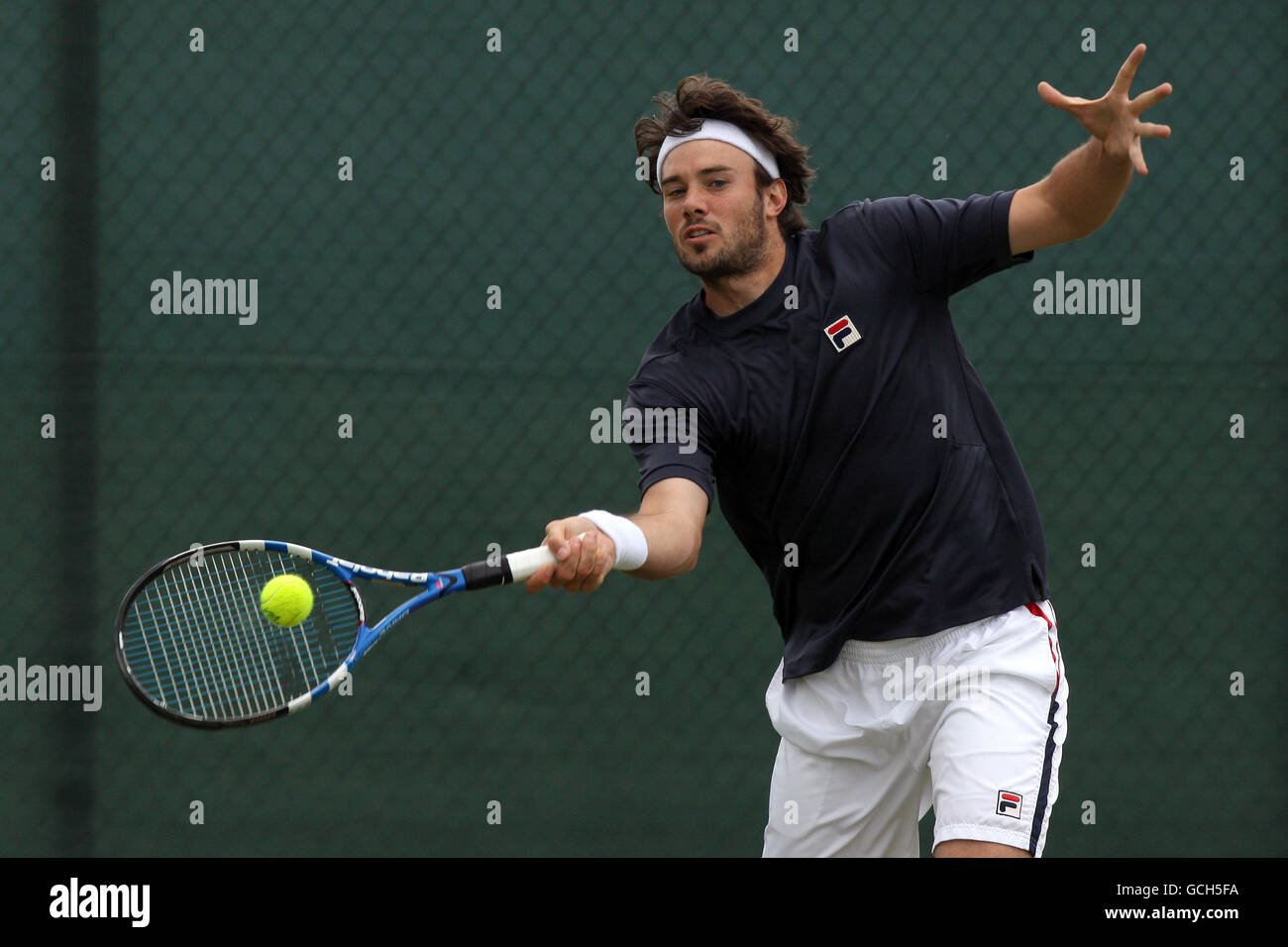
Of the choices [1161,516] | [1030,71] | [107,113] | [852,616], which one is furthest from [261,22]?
[1161,516]

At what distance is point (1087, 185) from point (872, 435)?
532 millimetres

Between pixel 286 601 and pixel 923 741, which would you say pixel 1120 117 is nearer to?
pixel 923 741

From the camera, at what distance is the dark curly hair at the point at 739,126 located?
2.79m

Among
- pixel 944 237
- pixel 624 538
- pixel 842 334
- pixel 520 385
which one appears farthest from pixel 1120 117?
pixel 520 385

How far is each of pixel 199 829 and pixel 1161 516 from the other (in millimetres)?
2454

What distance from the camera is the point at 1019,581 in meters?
2.60

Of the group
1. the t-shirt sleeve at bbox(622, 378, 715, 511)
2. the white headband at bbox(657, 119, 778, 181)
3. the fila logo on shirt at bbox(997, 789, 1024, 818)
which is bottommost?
the fila logo on shirt at bbox(997, 789, 1024, 818)

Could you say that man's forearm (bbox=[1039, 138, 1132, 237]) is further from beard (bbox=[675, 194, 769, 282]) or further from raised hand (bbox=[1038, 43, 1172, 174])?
beard (bbox=[675, 194, 769, 282])

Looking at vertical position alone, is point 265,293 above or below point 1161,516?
above

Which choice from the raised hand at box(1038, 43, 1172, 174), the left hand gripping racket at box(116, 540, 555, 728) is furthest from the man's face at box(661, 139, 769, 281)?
the left hand gripping racket at box(116, 540, 555, 728)

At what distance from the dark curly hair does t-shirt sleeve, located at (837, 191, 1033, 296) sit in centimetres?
20

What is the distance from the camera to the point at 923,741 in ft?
8.58

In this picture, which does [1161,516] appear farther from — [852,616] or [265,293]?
[265,293]

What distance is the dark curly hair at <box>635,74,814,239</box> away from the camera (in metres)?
2.79
